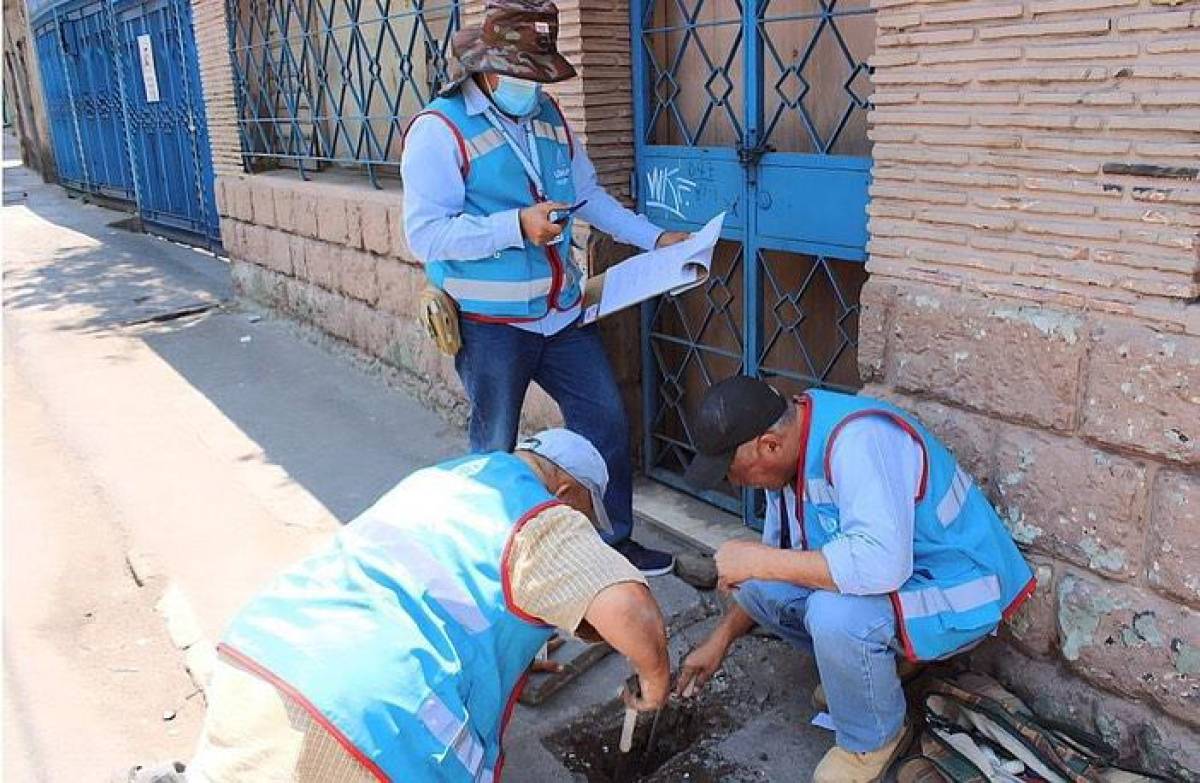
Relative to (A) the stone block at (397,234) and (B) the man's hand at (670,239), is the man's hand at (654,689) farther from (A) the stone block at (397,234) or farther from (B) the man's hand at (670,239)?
(A) the stone block at (397,234)

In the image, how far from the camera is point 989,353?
8.38 ft

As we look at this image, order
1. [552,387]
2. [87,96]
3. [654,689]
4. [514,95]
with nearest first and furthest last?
[654,689]
[514,95]
[552,387]
[87,96]

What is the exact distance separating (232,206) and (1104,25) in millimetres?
7086

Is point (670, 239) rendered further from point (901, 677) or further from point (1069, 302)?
point (901, 677)

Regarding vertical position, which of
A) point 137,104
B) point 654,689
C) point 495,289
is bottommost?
point 654,689

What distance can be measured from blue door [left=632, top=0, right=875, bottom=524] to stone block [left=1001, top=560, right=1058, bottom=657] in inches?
42.4

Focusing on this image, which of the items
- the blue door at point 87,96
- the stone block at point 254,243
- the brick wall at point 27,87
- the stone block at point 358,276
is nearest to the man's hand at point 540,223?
the stone block at point 358,276

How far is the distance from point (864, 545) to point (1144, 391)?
691mm

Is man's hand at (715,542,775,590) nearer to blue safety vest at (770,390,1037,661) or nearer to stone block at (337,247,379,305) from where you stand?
blue safety vest at (770,390,1037,661)

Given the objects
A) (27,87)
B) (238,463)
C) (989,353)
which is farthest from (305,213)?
(27,87)

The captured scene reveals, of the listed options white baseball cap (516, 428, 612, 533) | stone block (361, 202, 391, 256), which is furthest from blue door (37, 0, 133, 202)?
white baseball cap (516, 428, 612, 533)

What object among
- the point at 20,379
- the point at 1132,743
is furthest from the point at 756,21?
the point at 20,379

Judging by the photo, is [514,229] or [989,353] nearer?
[989,353]

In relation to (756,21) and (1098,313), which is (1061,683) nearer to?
(1098,313)
